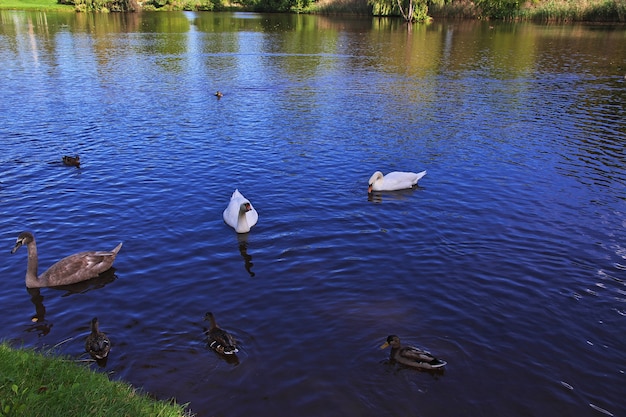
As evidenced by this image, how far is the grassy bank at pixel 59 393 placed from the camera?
261 inches

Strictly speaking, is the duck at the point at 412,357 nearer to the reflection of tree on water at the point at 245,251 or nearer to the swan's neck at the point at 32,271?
the reflection of tree on water at the point at 245,251

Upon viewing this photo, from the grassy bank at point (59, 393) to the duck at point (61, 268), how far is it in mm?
4247

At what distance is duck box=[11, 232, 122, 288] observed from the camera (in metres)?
12.2

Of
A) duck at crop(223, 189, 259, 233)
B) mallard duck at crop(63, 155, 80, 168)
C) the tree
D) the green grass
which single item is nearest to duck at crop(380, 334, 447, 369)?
duck at crop(223, 189, 259, 233)

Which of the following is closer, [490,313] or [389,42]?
[490,313]

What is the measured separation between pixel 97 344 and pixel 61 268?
11.6ft

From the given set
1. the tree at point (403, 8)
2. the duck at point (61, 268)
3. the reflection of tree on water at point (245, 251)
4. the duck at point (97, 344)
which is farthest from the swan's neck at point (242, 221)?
the tree at point (403, 8)

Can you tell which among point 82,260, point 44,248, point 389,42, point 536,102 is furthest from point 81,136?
point 389,42

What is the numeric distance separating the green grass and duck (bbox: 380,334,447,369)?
122 metres

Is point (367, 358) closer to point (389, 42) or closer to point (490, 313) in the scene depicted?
point (490, 313)

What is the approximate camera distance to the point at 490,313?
11406mm

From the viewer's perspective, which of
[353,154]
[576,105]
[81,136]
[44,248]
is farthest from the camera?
[576,105]

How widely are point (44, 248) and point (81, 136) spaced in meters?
11.7

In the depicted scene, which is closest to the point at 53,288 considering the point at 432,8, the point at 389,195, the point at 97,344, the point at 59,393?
the point at 97,344
